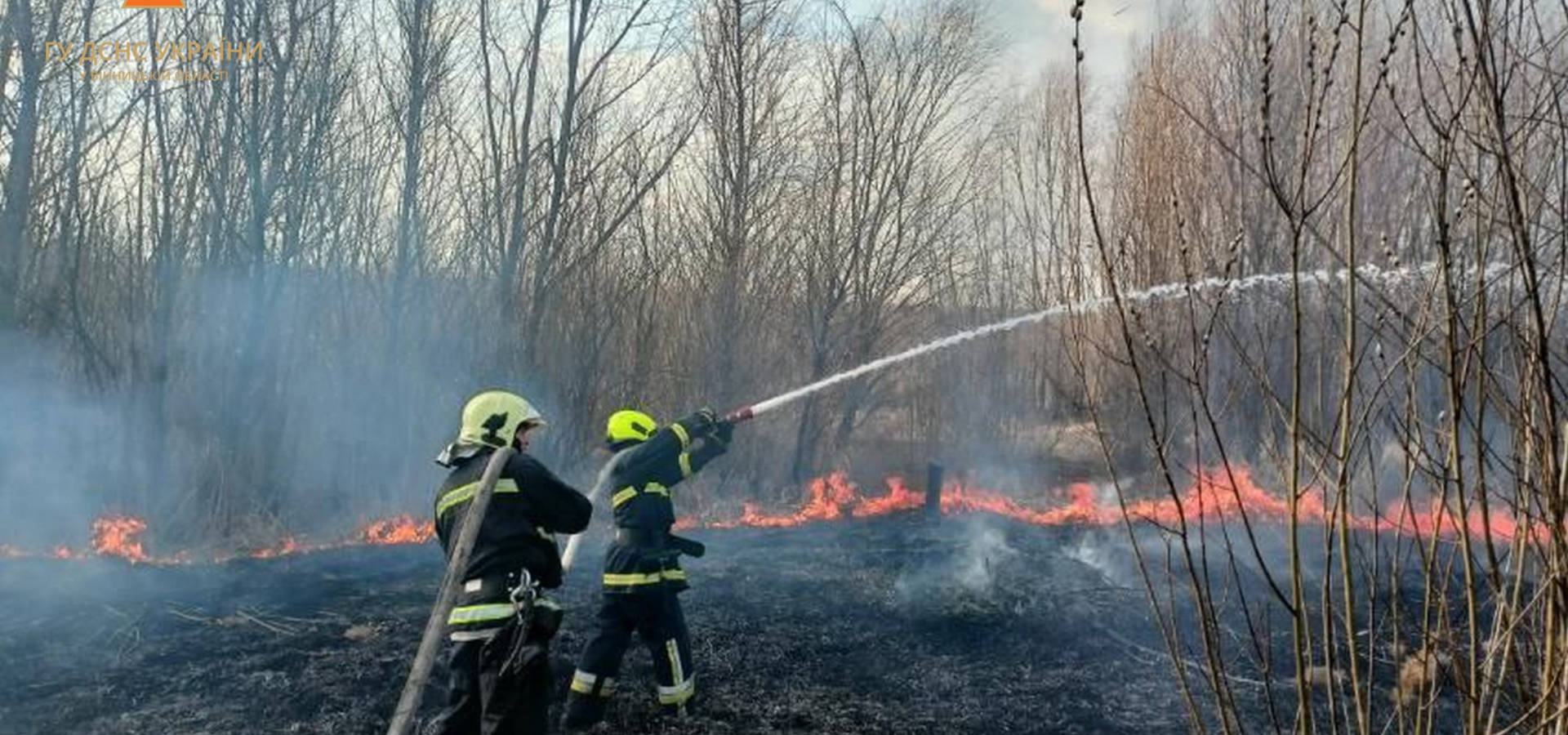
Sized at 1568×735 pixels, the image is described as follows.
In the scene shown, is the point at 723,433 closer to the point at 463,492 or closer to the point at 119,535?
the point at 463,492

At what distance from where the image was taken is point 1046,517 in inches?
517

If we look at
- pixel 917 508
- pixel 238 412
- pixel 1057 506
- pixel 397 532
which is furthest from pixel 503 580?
pixel 1057 506

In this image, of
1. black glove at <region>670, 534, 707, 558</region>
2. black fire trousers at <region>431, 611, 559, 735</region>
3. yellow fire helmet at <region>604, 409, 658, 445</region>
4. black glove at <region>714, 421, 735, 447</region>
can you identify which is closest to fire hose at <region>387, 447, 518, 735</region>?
black fire trousers at <region>431, 611, 559, 735</region>

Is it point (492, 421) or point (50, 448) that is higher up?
point (492, 421)

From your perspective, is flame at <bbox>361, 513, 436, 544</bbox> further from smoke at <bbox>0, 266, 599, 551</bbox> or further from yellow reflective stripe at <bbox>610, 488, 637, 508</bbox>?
yellow reflective stripe at <bbox>610, 488, 637, 508</bbox>

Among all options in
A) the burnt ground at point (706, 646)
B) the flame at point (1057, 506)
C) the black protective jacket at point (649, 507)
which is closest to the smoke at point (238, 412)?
the burnt ground at point (706, 646)

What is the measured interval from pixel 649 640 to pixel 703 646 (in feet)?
4.71

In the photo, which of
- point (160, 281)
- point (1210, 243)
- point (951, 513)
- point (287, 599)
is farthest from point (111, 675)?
point (1210, 243)

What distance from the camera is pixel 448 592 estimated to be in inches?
168

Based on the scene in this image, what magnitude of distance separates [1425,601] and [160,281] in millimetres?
12573

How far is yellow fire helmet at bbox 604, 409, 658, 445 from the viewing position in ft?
20.2

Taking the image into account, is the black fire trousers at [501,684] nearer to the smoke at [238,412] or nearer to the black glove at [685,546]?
the black glove at [685,546]

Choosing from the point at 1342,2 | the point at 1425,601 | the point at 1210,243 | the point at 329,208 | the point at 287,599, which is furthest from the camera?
the point at 1210,243

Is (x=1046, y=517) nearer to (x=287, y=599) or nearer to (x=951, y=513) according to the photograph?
(x=951, y=513)
